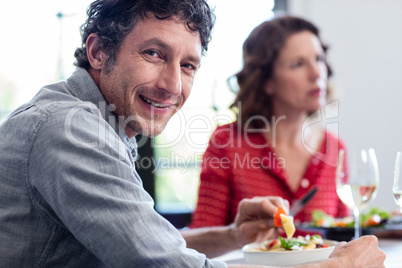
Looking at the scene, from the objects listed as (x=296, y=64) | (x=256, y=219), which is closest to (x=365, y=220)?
(x=256, y=219)

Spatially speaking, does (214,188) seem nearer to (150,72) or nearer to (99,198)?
(150,72)

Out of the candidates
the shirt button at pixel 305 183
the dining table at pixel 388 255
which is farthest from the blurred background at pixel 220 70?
the dining table at pixel 388 255

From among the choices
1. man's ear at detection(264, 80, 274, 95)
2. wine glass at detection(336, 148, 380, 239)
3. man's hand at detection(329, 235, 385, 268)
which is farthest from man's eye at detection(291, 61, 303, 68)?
man's hand at detection(329, 235, 385, 268)

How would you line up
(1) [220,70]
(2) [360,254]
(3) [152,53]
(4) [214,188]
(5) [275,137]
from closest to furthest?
(2) [360,254]
(3) [152,53]
(4) [214,188]
(5) [275,137]
(1) [220,70]

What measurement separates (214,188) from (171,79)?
1.14 metres

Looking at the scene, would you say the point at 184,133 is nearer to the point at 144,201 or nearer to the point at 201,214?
the point at 201,214

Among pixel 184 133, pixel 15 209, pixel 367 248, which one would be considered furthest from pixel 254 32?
pixel 15 209

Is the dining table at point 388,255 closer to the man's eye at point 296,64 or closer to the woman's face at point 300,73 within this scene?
the woman's face at point 300,73

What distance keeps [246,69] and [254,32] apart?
187 millimetres

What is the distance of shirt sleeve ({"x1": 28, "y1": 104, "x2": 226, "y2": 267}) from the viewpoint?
76 cm

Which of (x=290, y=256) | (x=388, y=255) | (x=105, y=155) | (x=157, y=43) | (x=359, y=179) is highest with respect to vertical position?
(x=157, y=43)

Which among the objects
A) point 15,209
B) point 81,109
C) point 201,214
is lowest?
point 201,214

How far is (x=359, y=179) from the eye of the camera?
1.39 m

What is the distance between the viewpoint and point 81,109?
2.86 feet
